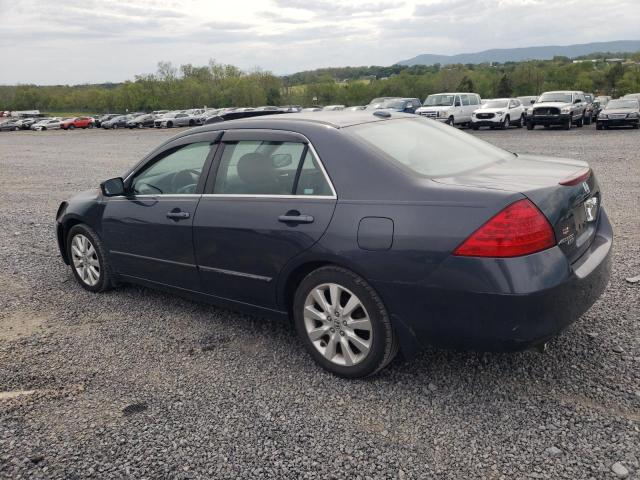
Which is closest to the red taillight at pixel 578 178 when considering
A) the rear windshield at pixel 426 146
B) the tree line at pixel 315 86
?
the rear windshield at pixel 426 146

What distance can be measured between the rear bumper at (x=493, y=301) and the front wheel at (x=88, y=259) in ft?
10.1

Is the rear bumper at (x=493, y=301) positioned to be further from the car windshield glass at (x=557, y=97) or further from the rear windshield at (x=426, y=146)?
the car windshield glass at (x=557, y=97)

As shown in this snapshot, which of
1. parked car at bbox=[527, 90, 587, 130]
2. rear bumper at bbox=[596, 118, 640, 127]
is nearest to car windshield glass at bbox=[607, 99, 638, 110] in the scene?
rear bumper at bbox=[596, 118, 640, 127]

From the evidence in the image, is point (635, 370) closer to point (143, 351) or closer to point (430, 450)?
point (430, 450)

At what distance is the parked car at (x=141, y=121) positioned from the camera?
56.1 m

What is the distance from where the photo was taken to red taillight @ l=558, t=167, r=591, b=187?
3295mm

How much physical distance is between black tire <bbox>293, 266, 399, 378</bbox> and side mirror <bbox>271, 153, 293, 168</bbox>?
79cm

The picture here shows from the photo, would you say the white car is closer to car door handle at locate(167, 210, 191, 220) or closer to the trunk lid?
the trunk lid

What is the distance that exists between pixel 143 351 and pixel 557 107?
26.7 meters

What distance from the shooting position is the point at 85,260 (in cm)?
546

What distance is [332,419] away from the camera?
3205 mm

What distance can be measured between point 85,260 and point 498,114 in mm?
26700

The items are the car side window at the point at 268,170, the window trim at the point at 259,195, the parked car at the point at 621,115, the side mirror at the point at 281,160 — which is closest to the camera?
the window trim at the point at 259,195

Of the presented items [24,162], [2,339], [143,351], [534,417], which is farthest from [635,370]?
[24,162]
